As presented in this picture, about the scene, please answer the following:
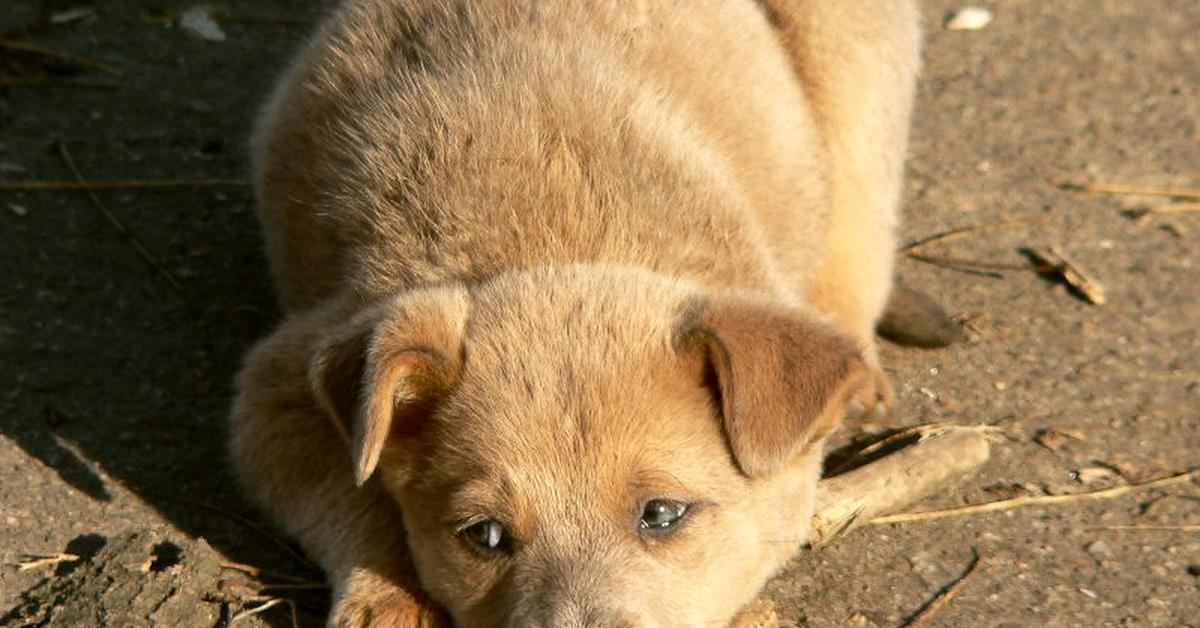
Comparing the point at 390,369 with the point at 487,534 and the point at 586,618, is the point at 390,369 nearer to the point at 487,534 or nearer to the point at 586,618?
the point at 487,534

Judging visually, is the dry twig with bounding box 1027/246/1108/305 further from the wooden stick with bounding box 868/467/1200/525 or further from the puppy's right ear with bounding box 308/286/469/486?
the puppy's right ear with bounding box 308/286/469/486

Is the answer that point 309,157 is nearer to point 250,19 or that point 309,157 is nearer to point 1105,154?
point 250,19

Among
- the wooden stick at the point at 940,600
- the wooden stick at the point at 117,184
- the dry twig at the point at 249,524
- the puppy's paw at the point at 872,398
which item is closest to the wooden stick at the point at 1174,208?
the puppy's paw at the point at 872,398

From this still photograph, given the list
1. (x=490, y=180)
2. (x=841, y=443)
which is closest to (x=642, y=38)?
(x=490, y=180)

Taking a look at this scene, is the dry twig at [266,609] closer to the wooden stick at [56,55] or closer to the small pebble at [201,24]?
the wooden stick at [56,55]

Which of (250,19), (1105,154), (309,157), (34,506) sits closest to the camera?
(34,506)

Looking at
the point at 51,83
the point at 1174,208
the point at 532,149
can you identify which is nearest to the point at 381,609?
the point at 532,149
